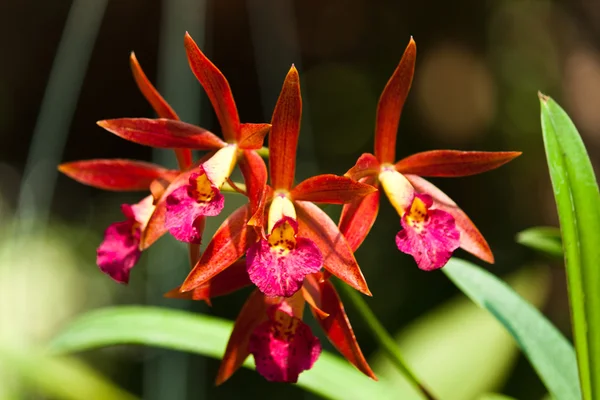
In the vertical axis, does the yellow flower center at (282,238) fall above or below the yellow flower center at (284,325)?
above

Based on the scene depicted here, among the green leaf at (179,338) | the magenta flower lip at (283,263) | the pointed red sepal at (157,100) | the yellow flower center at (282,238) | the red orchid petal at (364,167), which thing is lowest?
the green leaf at (179,338)

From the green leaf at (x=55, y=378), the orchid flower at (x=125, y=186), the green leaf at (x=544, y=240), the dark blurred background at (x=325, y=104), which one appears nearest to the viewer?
the orchid flower at (x=125, y=186)

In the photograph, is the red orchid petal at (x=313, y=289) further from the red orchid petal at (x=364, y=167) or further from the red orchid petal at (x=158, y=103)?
the red orchid petal at (x=158, y=103)

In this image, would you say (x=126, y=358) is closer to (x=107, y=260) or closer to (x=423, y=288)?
(x=423, y=288)

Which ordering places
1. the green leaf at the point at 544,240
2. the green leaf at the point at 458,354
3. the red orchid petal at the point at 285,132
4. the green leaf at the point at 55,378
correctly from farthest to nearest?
the green leaf at the point at 458,354 → the green leaf at the point at 55,378 → the green leaf at the point at 544,240 → the red orchid petal at the point at 285,132

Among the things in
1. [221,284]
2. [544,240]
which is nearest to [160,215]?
[221,284]

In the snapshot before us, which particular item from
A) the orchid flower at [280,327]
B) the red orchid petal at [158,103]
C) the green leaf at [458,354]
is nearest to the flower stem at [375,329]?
the orchid flower at [280,327]
